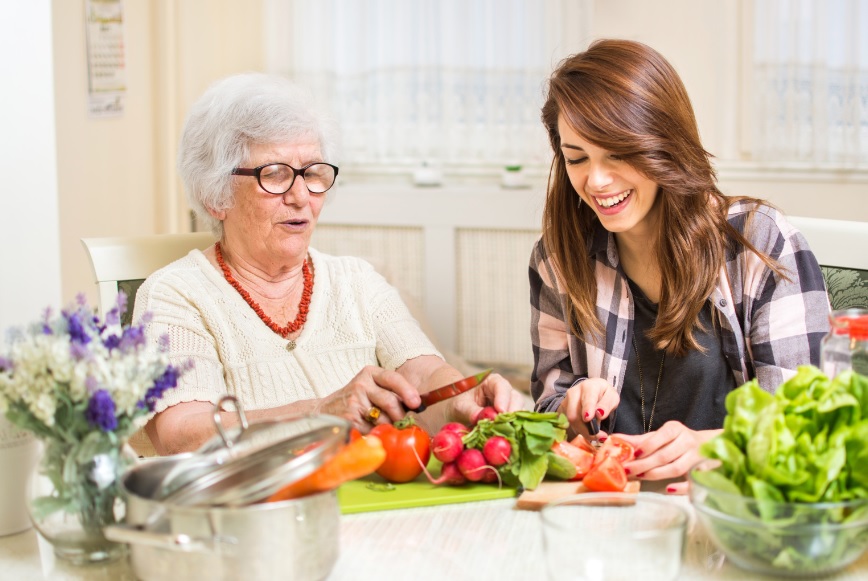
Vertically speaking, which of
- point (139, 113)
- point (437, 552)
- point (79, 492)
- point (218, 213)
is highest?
point (139, 113)

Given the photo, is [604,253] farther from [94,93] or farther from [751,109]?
[94,93]

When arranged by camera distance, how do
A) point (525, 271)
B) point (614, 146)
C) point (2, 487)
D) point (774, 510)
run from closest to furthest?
point (774, 510), point (2, 487), point (614, 146), point (525, 271)

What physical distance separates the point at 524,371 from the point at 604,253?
87.7 inches

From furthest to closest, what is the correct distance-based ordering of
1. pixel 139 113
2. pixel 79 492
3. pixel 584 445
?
1. pixel 139 113
2. pixel 584 445
3. pixel 79 492

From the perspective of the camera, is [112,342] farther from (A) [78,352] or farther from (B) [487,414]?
(B) [487,414]

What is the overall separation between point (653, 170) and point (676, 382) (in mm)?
426

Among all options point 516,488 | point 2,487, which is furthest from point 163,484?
point 516,488

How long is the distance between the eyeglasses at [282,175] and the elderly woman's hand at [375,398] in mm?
552

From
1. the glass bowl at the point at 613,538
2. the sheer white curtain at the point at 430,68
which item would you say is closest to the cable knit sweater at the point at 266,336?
the glass bowl at the point at 613,538

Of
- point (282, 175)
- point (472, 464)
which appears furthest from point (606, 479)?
point (282, 175)

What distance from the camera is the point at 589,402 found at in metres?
1.63

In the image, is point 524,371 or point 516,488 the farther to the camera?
point 524,371

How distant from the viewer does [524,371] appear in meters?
4.18

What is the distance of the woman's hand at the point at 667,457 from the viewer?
1.43 metres
